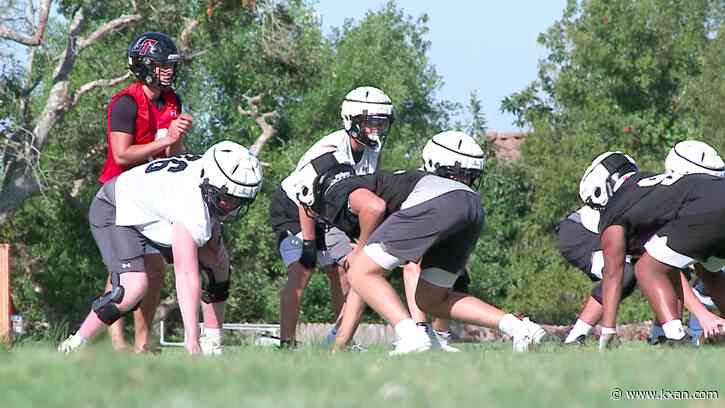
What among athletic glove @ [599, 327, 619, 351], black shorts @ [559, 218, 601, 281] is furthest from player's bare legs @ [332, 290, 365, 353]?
black shorts @ [559, 218, 601, 281]

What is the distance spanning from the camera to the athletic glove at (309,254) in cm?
1083

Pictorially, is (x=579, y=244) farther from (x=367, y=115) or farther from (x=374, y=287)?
(x=374, y=287)

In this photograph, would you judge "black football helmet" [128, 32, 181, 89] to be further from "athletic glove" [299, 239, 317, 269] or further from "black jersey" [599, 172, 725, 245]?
"black jersey" [599, 172, 725, 245]

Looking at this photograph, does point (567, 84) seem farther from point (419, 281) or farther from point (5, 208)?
point (419, 281)

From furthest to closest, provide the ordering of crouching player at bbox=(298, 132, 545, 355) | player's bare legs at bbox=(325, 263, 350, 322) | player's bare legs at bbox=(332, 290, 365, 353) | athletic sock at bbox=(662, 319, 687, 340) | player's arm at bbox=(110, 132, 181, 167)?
player's bare legs at bbox=(325, 263, 350, 322) < player's arm at bbox=(110, 132, 181, 167) < athletic sock at bbox=(662, 319, 687, 340) < player's bare legs at bbox=(332, 290, 365, 353) < crouching player at bbox=(298, 132, 545, 355)

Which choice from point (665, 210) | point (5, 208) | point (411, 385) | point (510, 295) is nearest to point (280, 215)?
point (665, 210)

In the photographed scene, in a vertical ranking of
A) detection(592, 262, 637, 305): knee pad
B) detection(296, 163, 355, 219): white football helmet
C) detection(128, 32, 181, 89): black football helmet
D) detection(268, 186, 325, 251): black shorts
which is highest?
detection(128, 32, 181, 89): black football helmet

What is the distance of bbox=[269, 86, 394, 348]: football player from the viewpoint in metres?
10.9

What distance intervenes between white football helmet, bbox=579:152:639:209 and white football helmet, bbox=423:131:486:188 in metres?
2.06

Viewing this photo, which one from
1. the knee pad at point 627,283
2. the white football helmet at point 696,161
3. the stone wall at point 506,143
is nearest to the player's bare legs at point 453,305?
the white football helmet at point 696,161

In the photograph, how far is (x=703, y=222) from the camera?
9805 mm

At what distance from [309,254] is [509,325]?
2660 millimetres

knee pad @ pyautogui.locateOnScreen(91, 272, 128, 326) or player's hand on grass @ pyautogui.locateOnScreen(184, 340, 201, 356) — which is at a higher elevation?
knee pad @ pyautogui.locateOnScreen(91, 272, 128, 326)

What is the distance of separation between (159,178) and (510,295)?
29.5m
